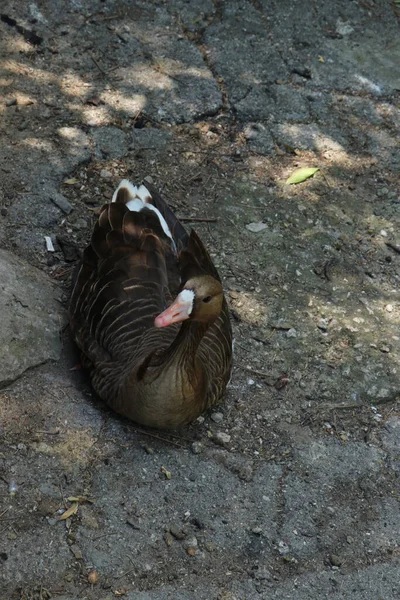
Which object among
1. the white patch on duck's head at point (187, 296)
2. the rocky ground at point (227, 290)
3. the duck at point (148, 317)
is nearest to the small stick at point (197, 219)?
the rocky ground at point (227, 290)

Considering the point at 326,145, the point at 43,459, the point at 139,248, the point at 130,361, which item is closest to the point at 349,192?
the point at 326,145

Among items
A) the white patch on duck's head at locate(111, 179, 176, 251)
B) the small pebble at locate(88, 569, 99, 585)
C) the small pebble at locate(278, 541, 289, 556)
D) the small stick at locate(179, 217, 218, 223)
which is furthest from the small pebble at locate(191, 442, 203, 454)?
the small stick at locate(179, 217, 218, 223)

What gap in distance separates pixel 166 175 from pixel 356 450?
2.11 metres

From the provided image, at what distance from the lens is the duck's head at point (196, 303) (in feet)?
11.8

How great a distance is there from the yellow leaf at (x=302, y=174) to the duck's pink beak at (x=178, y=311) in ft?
7.09

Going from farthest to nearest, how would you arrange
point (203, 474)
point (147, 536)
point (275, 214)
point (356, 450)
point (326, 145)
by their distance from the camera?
point (326, 145) < point (275, 214) < point (356, 450) < point (203, 474) < point (147, 536)

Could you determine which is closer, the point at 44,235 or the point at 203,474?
the point at 203,474

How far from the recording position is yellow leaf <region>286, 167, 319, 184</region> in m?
5.58

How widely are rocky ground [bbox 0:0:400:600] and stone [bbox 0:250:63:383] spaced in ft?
0.04

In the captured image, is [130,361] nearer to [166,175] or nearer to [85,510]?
[85,510]

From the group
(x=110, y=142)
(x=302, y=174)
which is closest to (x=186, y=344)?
(x=110, y=142)

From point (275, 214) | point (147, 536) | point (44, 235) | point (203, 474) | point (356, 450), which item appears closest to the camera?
point (147, 536)

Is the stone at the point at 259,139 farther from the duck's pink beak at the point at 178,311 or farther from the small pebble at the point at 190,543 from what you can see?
the small pebble at the point at 190,543

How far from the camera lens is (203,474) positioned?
390 cm
